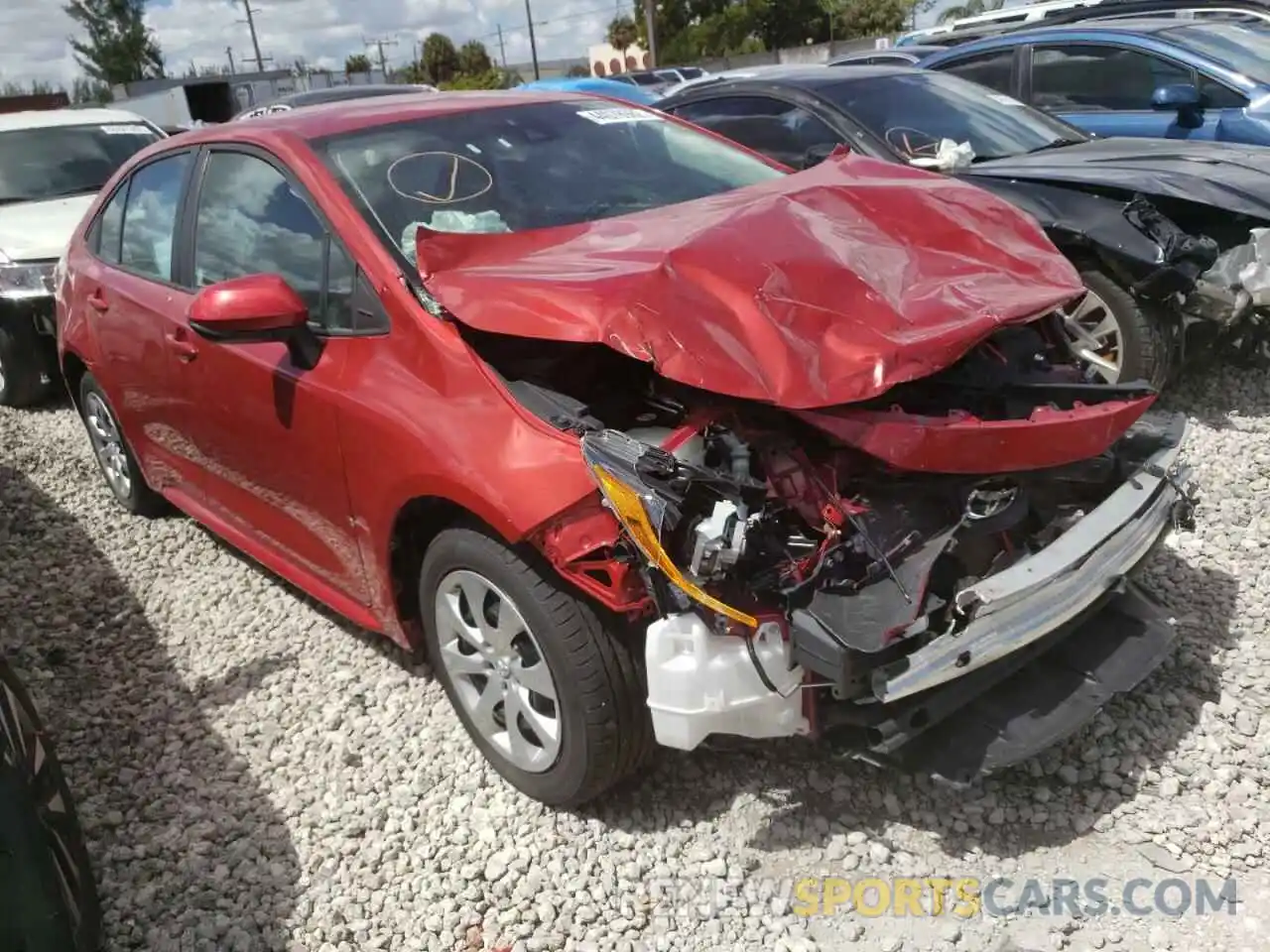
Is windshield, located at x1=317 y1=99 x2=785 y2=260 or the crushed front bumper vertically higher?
windshield, located at x1=317 y1=99 x2=785 y2=260

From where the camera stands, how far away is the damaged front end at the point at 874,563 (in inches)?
86.8

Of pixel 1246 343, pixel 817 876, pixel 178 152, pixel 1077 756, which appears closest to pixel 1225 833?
pixel 1077 756

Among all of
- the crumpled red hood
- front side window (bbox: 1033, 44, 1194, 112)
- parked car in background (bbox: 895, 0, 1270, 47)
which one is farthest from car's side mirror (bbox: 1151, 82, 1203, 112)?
the crumpled red hood

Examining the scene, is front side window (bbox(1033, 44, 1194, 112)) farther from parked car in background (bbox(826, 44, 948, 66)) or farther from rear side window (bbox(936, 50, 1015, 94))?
parked car in background (bbox(826, 44, 948, 66))

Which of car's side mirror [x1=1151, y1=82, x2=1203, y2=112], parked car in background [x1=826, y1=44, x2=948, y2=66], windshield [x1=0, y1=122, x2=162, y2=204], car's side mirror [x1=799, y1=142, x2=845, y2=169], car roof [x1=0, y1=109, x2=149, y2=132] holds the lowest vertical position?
car's side mirror [x1=1151, y1=82, x2=1203, y2=112]

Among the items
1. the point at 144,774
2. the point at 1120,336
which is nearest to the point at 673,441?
the point at 144,774

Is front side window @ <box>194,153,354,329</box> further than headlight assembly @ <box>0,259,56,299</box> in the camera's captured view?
No

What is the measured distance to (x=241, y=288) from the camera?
283cm

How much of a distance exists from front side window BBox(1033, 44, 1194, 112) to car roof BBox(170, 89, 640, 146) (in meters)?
4.69

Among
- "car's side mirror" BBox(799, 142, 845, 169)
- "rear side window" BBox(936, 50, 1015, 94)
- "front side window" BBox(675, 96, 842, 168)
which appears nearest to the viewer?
"car's side mirror" BBox(799, 142, 845, 169)

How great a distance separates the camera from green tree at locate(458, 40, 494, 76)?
55594 millimetres

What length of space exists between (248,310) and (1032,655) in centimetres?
217

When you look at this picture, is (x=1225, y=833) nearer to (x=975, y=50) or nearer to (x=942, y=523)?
(x=942, y=523)

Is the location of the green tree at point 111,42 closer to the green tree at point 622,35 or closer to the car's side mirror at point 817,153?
the green tree at point 622,35
